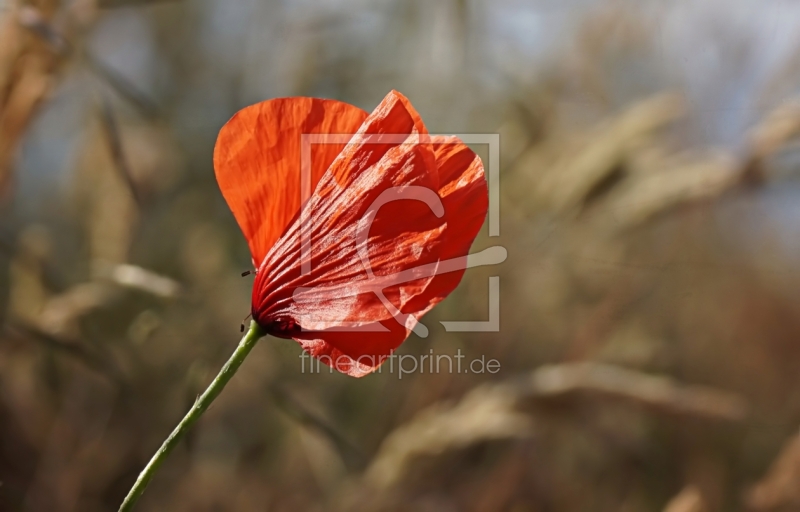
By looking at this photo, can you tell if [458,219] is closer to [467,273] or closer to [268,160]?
[268,160]

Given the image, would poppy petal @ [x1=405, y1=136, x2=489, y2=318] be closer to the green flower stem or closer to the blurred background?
the green flower stem

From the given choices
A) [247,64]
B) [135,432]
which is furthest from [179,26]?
[135,432]

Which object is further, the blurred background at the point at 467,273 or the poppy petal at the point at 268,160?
the blurred background at the point at 467,273

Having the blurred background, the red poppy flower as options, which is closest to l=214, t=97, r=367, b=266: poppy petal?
the red poppy flower

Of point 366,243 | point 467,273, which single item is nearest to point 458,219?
point 366,243

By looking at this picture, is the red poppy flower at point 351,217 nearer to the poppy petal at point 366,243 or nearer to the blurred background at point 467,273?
the poppy petal at point 366,243

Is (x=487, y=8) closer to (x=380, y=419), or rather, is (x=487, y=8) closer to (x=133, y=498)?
(x=380, y=419)

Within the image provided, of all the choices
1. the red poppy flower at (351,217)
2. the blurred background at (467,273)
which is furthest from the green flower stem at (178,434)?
the blurred background at (467,273)

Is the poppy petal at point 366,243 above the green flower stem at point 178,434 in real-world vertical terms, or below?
above
